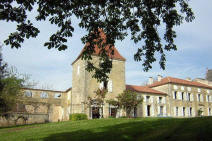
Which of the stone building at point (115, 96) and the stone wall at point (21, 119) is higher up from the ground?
the stone building at point (115, 96)

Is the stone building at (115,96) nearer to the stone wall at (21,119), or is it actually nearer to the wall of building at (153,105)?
the wall of building at (153,105)

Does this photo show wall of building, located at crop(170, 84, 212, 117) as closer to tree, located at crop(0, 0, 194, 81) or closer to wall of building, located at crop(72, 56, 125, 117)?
wall of building, located at crop(72, 56, 125, 117)

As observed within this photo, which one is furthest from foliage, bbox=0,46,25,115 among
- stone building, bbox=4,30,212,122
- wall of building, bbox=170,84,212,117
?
wall of building, bbox=170,84,212,117

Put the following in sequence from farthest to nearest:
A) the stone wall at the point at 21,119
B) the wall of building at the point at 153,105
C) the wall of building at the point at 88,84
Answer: the wall of building at the point at 153,105, the wall of building at the point at 88,84, the stone wall at the point at 21,119

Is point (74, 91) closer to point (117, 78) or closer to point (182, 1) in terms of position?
point (117, 78)

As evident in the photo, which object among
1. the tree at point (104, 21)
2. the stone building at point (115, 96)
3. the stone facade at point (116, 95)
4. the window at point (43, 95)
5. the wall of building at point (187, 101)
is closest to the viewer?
the tree at point (104, 21)

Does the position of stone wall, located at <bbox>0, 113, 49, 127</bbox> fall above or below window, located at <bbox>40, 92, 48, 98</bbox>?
below

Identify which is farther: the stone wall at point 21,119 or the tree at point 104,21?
the stone wall at point 21,119

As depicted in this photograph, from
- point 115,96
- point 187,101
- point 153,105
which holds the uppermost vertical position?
point 115,96

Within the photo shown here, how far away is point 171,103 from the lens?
3841 cm

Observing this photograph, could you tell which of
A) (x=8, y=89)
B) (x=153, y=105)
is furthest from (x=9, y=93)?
(x=153, y=105)

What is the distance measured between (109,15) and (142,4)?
1185 mm

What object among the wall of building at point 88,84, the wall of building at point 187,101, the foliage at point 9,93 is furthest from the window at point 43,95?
the wall of building at point 187,101

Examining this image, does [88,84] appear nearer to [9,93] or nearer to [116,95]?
[116,95]
